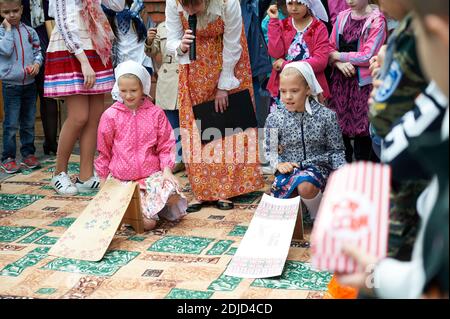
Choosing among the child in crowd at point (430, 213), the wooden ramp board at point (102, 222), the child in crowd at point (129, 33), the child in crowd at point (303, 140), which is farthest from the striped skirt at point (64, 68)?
the child in crowd at point (430, 213)

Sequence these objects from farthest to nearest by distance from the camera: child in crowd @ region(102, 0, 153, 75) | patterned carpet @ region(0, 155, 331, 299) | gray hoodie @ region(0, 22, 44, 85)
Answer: gray hoodie @ region(0, 22, 44, 85), child in crowd @ region(102, 0, 153, 75), patterned carpet @ region(0, 155, 331, 299)

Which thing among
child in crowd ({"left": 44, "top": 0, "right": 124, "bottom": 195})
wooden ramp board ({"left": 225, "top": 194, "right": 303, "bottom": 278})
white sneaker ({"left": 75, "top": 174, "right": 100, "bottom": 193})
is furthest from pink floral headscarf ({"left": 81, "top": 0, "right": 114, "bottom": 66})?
wooden ramp board ({"left": 225, "top": 194, "right": 303, "bottom": 278})

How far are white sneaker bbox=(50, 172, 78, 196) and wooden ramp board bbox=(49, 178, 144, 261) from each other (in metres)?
1.02

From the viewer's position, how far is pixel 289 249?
4102mm

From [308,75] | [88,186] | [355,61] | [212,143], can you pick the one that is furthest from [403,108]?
[88,186]

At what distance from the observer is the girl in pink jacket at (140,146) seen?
14.9 ft

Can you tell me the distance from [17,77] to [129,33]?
1.16 m

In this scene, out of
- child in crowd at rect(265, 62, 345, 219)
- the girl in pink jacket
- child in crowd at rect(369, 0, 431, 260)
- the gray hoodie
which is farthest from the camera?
the gray hoodie

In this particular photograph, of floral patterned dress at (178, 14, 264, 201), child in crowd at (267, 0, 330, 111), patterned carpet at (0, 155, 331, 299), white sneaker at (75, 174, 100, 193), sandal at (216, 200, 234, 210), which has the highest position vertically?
child in crowd at (267, 0, 330, 111)

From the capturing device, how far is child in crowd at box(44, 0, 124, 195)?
4973 millimetres

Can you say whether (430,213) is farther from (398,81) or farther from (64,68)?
(64,68)

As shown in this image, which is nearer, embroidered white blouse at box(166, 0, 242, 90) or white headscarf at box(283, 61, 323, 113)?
white headscarf at box(283, 61, 323, 113)

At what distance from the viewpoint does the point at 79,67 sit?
16.8 ft

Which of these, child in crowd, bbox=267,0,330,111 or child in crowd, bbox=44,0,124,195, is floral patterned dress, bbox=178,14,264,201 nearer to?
child in crowd, bbox=267,0,330,111
